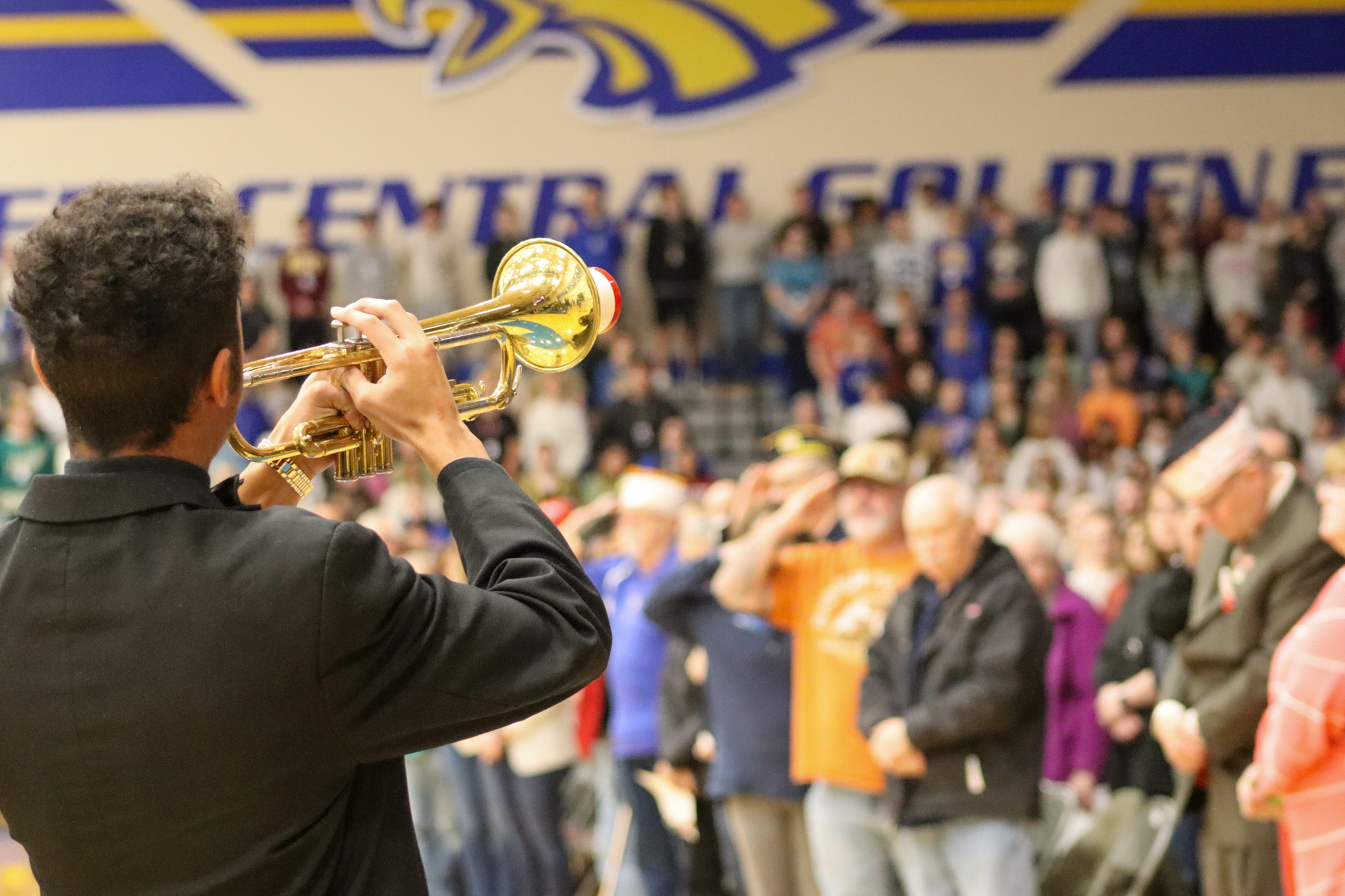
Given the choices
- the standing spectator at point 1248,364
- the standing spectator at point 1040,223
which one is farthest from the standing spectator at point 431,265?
the standing spectator at point 1248,364

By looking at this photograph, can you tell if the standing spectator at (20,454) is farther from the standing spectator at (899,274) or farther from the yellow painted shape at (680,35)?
the standing spectator at (899,274)

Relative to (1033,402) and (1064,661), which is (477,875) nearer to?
(1064,661)

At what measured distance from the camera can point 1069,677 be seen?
6.83 m

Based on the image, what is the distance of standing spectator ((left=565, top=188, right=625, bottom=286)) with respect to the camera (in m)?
15.3

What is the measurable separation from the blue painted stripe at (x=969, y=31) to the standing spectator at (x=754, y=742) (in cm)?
1168

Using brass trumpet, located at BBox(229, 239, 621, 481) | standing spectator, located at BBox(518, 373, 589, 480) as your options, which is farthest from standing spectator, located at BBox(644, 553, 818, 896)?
standing spectator, located at BBox(518, 373, 589, 480)

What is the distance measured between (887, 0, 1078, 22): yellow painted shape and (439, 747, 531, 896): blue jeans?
Answer: 1145 centimetres

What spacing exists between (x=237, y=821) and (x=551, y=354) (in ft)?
3.06

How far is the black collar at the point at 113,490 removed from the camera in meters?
1.84

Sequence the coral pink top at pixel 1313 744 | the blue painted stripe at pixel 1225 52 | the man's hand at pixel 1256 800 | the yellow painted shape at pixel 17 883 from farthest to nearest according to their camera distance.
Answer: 1. the blue painted stripe at pixel 1225 52
2. the yellow painted shape at pixel 17 883
3. the man's hand at pixel 1256 800
4. the coral pink top at pixel 1313 744

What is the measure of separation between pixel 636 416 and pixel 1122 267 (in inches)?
199

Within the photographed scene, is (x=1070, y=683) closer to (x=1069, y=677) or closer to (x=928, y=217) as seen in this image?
(x=1069, y=677)

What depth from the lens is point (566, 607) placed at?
189 cm

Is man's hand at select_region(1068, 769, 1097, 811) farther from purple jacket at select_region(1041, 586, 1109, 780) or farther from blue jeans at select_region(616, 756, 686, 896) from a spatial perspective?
blue jeans at select_region(616, 756, 686, 896)
